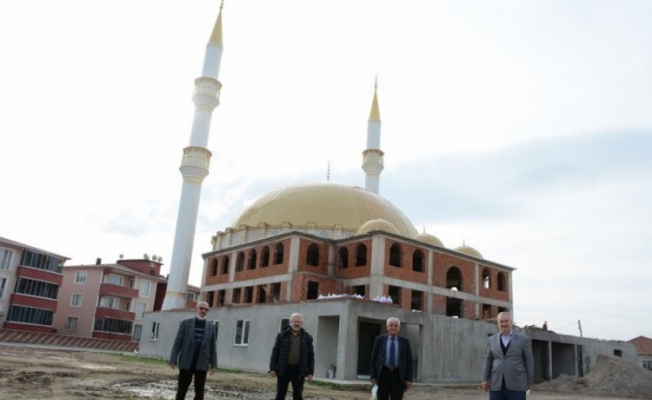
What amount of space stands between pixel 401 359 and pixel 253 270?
27215mm

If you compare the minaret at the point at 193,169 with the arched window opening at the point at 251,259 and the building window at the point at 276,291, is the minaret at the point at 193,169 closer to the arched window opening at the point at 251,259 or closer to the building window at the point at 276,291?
the arched window opening at the point at 251,259

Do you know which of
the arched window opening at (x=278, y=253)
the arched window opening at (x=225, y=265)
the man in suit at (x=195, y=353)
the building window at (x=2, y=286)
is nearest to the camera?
the man in suit at (x=195, y=353)

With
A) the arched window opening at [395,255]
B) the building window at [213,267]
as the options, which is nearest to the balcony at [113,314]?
the building window at [213,267]

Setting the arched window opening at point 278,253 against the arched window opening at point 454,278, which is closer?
the arched window opening at point 278,253

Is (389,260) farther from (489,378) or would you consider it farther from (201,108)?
(489,378)

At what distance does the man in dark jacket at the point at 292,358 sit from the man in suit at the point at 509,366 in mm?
2705

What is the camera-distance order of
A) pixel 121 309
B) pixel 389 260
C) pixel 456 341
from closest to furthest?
pixel 456 341, pixel 389 260, pixel 121 309

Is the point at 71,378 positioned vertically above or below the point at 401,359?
below

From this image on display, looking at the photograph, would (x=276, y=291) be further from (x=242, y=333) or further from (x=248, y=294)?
(x=242, y=333)

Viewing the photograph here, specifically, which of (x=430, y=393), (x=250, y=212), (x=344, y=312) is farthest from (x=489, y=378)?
(x=250, y=212)

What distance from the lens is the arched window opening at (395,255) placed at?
31469 mm

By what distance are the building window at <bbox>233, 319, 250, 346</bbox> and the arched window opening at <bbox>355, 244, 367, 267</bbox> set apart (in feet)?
25.7

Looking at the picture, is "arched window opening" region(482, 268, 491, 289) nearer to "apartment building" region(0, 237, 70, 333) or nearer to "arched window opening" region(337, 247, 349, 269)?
"arched window opening" region(337, 247, 349, 269)

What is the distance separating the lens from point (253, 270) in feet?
113
